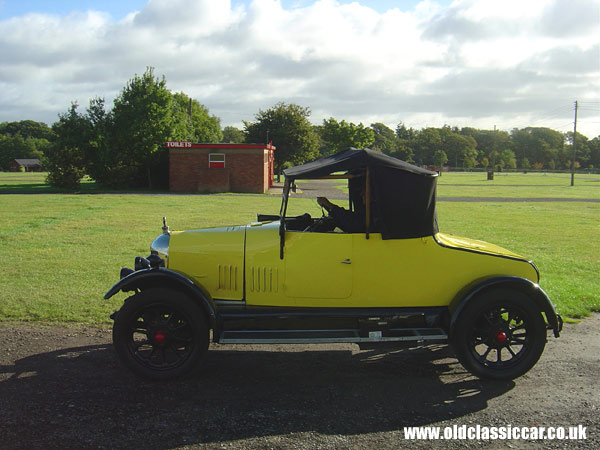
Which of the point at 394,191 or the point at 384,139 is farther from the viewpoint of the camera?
the point at 384,139

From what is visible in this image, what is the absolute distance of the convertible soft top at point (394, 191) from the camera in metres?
4.39

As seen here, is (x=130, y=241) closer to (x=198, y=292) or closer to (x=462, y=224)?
(x=198, y=292)

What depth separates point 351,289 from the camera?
450cm

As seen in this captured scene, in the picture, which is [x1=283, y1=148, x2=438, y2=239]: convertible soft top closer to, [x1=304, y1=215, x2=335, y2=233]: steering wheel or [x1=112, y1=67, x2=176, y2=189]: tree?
[x1=304, y1=215, x2=335, y2=233]: steering wheel

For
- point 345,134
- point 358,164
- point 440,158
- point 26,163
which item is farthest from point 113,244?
point 26,163

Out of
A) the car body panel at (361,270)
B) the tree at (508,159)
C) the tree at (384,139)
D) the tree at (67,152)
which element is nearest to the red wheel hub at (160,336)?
the car body panel at (361,270)

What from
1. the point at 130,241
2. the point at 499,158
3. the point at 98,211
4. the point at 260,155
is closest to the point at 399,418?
the point at 130,241

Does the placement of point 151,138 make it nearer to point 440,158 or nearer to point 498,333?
point 498,333

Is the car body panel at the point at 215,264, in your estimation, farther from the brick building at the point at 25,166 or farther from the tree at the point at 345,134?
the brick building at the point at 25,166

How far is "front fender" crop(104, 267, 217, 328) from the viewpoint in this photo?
4.34 metres

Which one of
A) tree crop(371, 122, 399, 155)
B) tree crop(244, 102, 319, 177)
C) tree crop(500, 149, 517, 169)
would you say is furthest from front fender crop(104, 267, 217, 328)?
tree crop(500, 149, 517, 169)

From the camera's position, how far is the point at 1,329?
5656mm

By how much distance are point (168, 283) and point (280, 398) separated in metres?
1.50

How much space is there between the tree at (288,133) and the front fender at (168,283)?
51.8 metres
